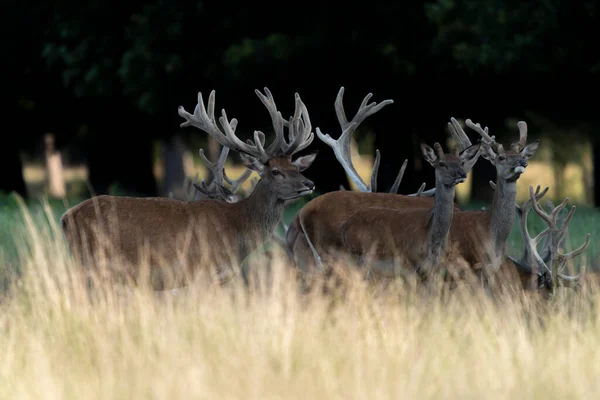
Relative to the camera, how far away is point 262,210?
954 cm

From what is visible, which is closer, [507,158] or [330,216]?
[507,158]

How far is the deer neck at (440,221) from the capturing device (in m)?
8.76

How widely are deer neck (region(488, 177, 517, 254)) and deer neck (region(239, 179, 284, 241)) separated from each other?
1.64 metres

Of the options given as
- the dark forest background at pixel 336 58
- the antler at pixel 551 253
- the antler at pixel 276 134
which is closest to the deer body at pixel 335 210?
the antler at pixel 276 134

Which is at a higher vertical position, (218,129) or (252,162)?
(218,129)

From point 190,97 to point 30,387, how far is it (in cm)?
1456

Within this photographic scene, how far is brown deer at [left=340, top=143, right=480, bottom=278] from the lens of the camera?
8.77 m

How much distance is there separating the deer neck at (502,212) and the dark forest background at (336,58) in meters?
8.94

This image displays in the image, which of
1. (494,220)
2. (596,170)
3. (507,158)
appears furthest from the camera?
(596,170)

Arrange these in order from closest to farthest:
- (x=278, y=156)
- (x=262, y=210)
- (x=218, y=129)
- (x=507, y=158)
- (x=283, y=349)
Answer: (x=283, y=349) < (x=507, y=158) < (x=262, y=210) < (x=278, y=156) < (x=218, y=129)

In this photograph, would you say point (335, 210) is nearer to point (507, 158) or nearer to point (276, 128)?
point (276, 128)

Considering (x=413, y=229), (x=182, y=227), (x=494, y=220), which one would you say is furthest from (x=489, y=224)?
(x=182, y=227)

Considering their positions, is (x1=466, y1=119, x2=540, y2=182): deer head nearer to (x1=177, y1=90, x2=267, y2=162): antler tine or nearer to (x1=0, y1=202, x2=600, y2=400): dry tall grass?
(x1=0, y1=202, x2=600, y2=400): dry tall grass

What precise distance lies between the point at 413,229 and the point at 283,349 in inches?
117
